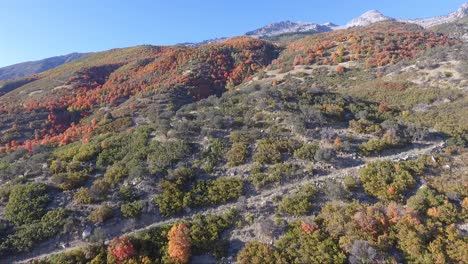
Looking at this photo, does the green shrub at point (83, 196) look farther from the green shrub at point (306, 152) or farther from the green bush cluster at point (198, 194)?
the green shrub at point (306, 152)

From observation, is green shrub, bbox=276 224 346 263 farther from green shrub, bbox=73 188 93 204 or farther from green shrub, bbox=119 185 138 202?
green shrub, bbox=73 188 93 204

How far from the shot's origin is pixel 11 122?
53.7 m

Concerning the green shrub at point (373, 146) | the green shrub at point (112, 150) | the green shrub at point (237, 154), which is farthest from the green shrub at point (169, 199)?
the green shrub at point (373, 146)

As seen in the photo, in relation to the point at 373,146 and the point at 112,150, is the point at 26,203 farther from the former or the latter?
the point at 373,146

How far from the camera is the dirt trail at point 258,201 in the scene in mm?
17859

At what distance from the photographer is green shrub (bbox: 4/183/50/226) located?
66.0ft

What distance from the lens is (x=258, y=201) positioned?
68.2 ft

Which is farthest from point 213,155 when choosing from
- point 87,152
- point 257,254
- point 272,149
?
point 87,152

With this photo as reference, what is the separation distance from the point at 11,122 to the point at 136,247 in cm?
4829

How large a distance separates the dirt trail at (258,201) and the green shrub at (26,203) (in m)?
2.79

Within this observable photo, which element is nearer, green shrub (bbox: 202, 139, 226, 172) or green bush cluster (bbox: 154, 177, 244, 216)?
green bush cluster (bbox: 154, 177, 244, 216)

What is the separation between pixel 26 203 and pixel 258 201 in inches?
583

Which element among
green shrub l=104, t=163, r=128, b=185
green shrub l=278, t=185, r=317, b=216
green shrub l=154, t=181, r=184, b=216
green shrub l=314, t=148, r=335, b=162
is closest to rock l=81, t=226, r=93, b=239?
green shrub l=154, t=181, r=184, b=216

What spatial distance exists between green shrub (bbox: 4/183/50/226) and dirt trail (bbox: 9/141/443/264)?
2.79 meters
